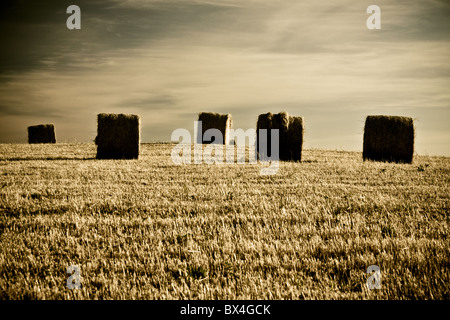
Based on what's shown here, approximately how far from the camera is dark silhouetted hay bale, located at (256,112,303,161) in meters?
16.6

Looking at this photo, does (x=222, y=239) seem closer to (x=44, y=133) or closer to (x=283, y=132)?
(x=283, y=132)

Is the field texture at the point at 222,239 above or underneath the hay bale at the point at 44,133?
underneath

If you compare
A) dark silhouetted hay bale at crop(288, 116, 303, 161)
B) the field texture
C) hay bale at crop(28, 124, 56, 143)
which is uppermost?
hay bale at crop(28, 124, 56, 143)

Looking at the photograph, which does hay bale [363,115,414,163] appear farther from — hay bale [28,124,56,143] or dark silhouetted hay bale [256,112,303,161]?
hay bale [28,124,56,143]

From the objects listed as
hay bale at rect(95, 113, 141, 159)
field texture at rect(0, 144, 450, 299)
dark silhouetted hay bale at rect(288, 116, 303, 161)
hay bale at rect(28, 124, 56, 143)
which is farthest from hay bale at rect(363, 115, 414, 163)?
hay bale at rect(28, 124, 56, 143)

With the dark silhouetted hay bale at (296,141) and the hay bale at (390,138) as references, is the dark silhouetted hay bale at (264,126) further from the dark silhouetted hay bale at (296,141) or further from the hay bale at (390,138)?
the hay bale at (390,138)

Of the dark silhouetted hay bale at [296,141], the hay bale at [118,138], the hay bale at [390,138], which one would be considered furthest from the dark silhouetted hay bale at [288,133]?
the hay bale at [118,138]

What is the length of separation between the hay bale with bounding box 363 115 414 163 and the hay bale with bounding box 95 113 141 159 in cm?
1120

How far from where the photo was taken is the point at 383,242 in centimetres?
490

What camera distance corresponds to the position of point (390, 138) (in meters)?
16.8

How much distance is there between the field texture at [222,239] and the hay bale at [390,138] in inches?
285

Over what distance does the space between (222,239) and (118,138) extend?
1278cm

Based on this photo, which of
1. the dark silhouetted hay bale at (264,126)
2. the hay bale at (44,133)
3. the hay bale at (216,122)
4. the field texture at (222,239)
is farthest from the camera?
the hay bale at (44,133)

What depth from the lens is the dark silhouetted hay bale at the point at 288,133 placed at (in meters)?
16.6
